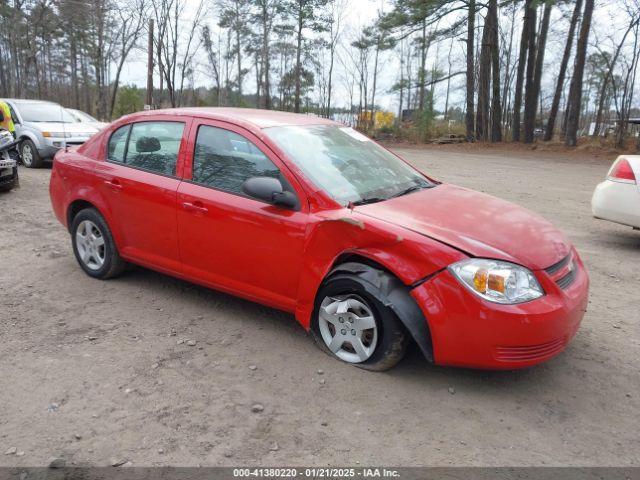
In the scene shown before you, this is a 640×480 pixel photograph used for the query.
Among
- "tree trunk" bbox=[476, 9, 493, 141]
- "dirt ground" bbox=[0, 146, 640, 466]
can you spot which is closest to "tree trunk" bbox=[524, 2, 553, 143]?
"tree trunk" bbox=[476, 9, 493, 141]

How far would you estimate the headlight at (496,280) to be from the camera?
2980 millimetres

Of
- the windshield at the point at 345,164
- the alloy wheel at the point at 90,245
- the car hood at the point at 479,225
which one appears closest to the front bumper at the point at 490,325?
the car hood at the point at 479,225

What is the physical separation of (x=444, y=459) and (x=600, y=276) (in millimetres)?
3655

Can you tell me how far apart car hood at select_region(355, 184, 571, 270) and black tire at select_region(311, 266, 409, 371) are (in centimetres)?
44

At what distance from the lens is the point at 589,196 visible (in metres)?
10.7

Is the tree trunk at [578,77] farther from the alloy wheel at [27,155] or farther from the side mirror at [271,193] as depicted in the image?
the side mirror at [271,193]

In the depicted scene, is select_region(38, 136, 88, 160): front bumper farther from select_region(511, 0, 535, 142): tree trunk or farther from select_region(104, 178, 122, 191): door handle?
select_region(511, 0, 535, 142): tree trunk

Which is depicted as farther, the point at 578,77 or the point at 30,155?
the point at 578,77

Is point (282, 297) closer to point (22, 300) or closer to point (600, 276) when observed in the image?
point (22, 300)

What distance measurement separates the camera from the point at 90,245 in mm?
4973

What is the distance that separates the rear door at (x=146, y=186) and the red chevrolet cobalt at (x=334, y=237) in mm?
13

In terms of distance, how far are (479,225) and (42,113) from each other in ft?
42.2

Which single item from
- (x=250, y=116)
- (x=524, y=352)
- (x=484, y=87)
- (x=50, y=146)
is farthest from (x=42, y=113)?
(x=484, y=87)

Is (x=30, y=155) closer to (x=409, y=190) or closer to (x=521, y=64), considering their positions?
(x=409, y=190)
